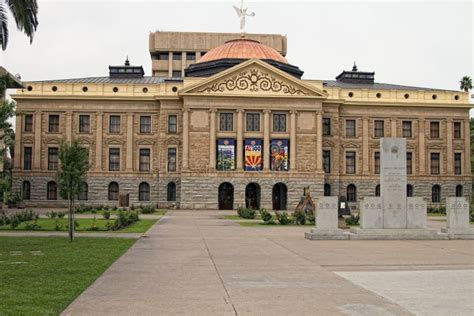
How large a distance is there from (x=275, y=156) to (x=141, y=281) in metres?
56.0

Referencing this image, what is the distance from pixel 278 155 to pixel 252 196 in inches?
227

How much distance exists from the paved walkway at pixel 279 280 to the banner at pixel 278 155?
149 feet

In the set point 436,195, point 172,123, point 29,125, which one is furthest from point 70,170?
point 436,195

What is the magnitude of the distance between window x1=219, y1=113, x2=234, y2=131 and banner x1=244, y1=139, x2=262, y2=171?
8.22 feet

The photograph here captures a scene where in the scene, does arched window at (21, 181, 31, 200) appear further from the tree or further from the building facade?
the tree

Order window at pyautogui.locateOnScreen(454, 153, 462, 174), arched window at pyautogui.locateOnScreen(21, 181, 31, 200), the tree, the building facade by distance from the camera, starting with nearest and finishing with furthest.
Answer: the tree < the building facade < arched window at pyautogui.locateOnScreen(21, 181, 31, 200) < window at pyautogui.locateOnScreen(454, 153, 462, 174)

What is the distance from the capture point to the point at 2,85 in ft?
93.9

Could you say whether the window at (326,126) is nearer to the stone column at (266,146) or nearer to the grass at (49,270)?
the stone column at (266,146)

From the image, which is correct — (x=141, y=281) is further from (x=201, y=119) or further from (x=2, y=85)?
(x=201, y=119)

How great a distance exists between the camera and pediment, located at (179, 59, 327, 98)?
6944cm

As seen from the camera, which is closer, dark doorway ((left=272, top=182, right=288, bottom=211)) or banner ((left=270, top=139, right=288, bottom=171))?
banner ((left=270, top=139, right=288, bottom=171))

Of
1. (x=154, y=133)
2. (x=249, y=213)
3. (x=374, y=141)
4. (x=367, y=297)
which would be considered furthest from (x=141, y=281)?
(x=374, y=141)

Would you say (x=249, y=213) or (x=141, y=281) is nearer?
(x=141, y=281)

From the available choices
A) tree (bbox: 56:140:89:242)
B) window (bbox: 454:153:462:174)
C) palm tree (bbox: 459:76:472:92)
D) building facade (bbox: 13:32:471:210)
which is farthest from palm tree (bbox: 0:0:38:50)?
palm tree (bbox: 459:76:472:92)
